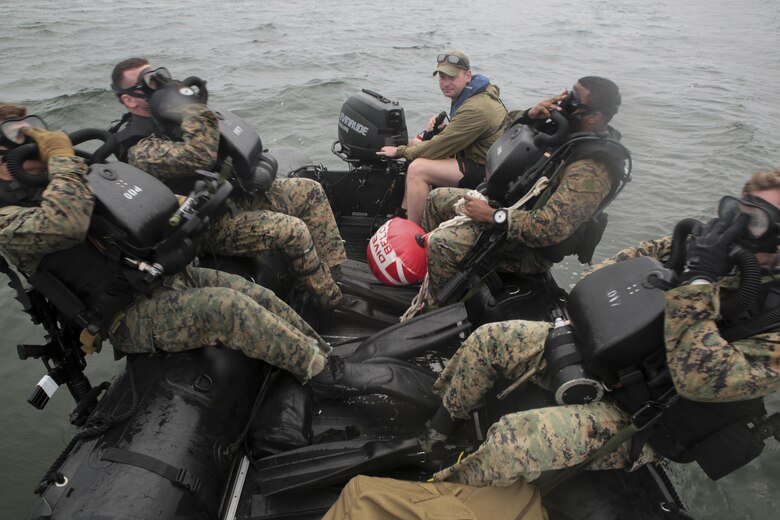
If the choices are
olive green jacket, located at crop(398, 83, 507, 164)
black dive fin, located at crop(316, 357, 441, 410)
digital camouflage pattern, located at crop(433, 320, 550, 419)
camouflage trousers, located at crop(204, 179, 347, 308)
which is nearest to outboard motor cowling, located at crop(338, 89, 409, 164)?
olive green jacket, located at crop(398, 83, 507, 164)

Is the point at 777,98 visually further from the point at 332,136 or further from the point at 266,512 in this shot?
the point at 266,512

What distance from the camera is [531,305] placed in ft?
10.3

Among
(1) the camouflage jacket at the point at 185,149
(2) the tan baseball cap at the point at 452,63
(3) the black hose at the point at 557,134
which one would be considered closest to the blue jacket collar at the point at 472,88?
(2) the tan baseball cap at the point at 452,63

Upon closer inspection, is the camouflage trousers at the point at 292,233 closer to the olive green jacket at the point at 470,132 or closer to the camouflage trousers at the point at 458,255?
the camouflage trousers at the point at 458,255

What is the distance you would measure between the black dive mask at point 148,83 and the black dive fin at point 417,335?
2022 millimetres

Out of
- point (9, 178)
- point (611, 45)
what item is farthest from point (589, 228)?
point (611, 45)

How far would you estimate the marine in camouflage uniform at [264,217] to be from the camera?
9.76ft

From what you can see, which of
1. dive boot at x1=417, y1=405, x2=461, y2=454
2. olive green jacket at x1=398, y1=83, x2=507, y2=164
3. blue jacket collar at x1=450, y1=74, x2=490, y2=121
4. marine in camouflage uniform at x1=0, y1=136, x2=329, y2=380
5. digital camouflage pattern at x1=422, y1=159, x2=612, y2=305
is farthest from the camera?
blue jacket collar at x1=450, y1=74, x2=490, y2=121

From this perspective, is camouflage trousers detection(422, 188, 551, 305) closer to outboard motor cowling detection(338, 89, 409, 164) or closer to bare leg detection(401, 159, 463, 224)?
bare leg detection(401, 159, 463, 224)

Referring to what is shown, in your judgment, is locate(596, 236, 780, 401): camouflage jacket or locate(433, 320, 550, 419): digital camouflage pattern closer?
locate(596, 236, 780, 401): camouflage jacket

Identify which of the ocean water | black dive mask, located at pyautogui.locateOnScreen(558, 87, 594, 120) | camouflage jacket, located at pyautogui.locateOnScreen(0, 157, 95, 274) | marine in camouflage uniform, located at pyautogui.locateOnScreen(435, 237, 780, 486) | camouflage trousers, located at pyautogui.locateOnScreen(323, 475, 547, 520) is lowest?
the ocean water

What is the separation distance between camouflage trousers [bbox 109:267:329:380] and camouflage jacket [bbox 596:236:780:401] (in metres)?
1.70

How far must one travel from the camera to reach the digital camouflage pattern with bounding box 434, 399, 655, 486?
6.61 ft

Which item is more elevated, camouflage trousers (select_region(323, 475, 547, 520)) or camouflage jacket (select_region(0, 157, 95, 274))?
camouflage jacket (select_region(0, 157, 95, 274))
